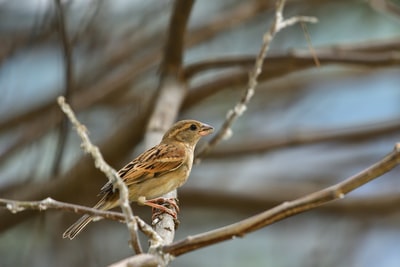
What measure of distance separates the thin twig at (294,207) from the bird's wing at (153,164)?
179 centimetres

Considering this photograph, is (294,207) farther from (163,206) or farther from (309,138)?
(309,138)

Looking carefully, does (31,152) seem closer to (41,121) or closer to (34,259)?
(41,121)

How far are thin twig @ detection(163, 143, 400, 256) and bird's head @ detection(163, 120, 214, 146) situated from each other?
2197mm

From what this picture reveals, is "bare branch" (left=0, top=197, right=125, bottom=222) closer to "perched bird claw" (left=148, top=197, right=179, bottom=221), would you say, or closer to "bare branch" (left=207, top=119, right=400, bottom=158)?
"perched bird claw" (left=148, top=197, right=179, bottom=221)

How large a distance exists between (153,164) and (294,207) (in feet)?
6.67

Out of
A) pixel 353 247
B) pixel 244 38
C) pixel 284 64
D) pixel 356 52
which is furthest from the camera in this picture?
pixel 244 38

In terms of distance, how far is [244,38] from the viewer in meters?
7.47

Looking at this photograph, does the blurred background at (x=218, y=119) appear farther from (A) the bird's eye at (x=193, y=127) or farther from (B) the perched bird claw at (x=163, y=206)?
(B) the perched bird claw at (x=163, y=206)

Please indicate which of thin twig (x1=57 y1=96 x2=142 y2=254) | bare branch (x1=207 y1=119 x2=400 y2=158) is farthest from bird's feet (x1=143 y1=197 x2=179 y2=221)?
bare branch (x1=207 y1=119 x2=400 y2=158)

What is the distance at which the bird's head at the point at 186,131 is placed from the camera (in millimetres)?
4116

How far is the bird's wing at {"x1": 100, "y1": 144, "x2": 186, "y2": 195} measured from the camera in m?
3.70

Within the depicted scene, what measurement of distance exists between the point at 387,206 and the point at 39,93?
10.8ft

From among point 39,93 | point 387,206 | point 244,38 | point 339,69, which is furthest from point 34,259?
point 339,69

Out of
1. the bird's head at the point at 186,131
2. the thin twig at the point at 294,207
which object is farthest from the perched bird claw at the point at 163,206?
the thin twig at the point at 294,207
